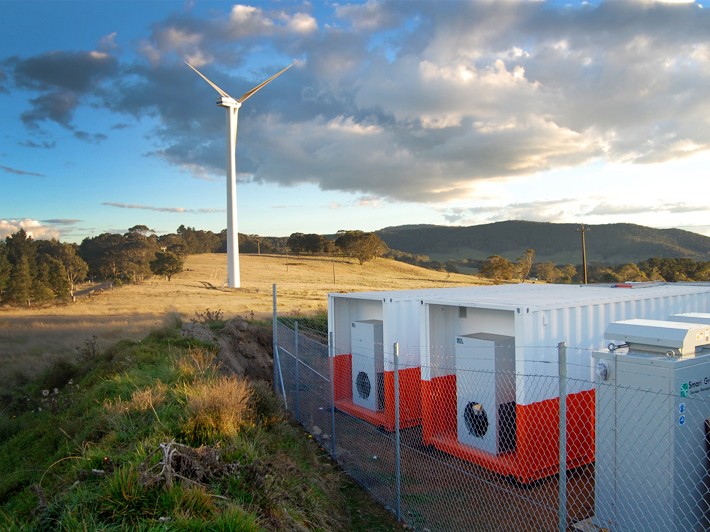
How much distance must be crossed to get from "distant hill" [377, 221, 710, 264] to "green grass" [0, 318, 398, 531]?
9372 cm

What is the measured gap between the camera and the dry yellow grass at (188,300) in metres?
22.5

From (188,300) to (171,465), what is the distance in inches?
1500

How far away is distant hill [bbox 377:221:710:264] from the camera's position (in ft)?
319

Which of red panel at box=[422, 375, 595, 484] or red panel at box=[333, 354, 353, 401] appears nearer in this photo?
red panel at box=[422, 375, 595, 484]

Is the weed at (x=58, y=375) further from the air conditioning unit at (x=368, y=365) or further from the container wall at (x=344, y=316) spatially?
the air conditioning unit at (x=368, y=365)

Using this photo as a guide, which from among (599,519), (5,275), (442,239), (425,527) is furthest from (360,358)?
(442,239)

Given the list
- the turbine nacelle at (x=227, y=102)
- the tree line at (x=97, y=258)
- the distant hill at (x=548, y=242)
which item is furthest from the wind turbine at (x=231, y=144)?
the distant hill at (x=548, y=242)

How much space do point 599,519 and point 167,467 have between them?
448 cm

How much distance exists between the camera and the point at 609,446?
19.4 feet

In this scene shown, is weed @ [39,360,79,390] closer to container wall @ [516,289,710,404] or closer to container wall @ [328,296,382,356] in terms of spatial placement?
container wall @ [328,296,382,356]

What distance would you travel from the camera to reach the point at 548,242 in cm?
11506

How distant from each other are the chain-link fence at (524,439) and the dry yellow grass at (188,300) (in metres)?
11.7

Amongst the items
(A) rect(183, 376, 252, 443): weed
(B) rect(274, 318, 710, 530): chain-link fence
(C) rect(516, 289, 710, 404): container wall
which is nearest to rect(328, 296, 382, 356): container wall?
(B) rect(274, 318, 710, 530): chain-link fence

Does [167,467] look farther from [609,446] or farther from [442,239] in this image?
[442,239]
